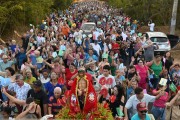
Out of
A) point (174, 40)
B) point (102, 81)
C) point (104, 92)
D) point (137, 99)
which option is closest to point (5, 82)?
point (102, 81)

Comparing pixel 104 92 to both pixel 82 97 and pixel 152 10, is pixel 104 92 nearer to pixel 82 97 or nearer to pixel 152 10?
pixel 82 97

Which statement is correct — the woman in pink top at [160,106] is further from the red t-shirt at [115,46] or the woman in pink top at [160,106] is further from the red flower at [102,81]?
the red t-shirt at [115,46]

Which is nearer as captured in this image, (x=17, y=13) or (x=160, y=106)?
(x=160, y=106)

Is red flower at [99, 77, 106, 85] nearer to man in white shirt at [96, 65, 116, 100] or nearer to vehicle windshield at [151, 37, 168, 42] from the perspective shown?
man in white shirt at [96, 65, 116, 100]

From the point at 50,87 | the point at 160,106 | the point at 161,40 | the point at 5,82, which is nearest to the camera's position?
the point at 160,106

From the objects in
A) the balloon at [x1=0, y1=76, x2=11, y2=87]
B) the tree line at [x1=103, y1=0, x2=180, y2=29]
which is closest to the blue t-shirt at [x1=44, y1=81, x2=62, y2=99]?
the balloon at [x1=0, y1=76, x2=11, y2=87]

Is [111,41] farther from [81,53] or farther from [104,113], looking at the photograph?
[104,113]

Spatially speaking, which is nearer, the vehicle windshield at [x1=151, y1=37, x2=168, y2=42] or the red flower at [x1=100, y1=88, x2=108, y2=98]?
the red flower at [x1=100, y1=88, x2=108, y2=98]

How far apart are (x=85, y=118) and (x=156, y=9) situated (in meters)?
30.6

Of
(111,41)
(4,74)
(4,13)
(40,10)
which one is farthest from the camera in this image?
(40,10)

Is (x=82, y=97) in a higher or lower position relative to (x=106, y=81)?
higher

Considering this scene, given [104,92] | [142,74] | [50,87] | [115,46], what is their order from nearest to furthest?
[104,92]
[50,87]
[142,74]
[115,46]

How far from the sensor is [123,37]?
675 inches

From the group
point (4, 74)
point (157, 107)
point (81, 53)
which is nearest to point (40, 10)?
point (81, 53)
